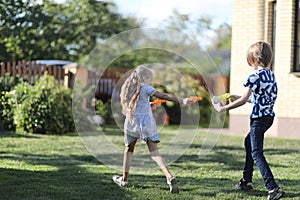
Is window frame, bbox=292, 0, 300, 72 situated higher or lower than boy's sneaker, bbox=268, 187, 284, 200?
higher

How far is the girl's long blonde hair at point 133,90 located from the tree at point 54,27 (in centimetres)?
1119

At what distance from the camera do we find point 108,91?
52.1ft

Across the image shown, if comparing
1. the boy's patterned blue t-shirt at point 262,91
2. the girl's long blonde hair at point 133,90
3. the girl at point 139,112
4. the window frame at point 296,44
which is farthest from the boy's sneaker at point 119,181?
the window frame at point 296,44

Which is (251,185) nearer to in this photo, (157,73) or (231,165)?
(231,165)

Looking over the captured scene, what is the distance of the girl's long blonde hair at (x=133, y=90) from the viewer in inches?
219

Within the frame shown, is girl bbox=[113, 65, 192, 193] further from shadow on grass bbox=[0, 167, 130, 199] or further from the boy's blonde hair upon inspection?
the boy's blonde hair

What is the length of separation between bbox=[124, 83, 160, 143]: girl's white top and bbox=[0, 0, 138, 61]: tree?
37.2 feet

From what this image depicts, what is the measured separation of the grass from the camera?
518cm

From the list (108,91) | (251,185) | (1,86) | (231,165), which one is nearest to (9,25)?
(108,91)

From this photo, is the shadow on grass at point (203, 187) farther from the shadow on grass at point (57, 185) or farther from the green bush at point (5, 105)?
the green bush at point (5, 105)

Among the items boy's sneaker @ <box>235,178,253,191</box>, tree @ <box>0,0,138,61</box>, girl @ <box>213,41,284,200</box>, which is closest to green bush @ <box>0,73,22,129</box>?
tree @ <box>0,0,138,61</box>

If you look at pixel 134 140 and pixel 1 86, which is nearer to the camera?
pixel 134 140

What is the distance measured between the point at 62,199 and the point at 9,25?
530 inches

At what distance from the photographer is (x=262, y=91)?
5137 millimetres
